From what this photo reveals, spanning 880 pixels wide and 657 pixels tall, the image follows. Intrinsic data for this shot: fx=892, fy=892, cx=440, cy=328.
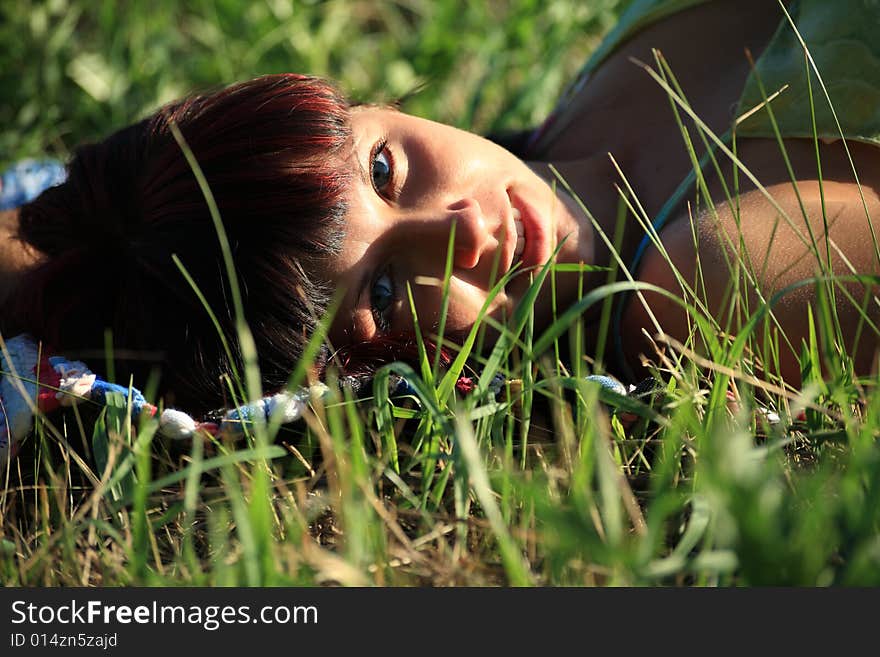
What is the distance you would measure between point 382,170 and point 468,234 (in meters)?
0.20

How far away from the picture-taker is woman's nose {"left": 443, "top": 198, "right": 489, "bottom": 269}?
54.3 inches

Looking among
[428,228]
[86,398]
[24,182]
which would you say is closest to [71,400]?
[86,398]

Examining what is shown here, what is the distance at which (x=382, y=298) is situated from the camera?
144 cm

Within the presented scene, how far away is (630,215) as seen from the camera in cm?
171

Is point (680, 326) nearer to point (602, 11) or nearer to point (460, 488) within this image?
point (460, 488)

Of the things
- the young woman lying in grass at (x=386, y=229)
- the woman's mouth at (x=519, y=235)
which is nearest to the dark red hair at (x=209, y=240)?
the young woman lying in grass at (x=386, y=229)

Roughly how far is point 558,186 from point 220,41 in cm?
159

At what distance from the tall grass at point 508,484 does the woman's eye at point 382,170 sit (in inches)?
13.1

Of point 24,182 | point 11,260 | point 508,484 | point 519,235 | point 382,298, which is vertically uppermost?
point 24,182

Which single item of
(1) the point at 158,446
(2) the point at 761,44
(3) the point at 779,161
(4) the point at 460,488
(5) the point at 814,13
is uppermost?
(2) the point at 761,44

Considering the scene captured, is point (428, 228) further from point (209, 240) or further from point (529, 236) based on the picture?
point (209, 240)

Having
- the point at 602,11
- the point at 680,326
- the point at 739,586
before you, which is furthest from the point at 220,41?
the point at 739,586

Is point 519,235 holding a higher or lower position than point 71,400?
higher

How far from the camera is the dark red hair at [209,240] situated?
4.44 ft
